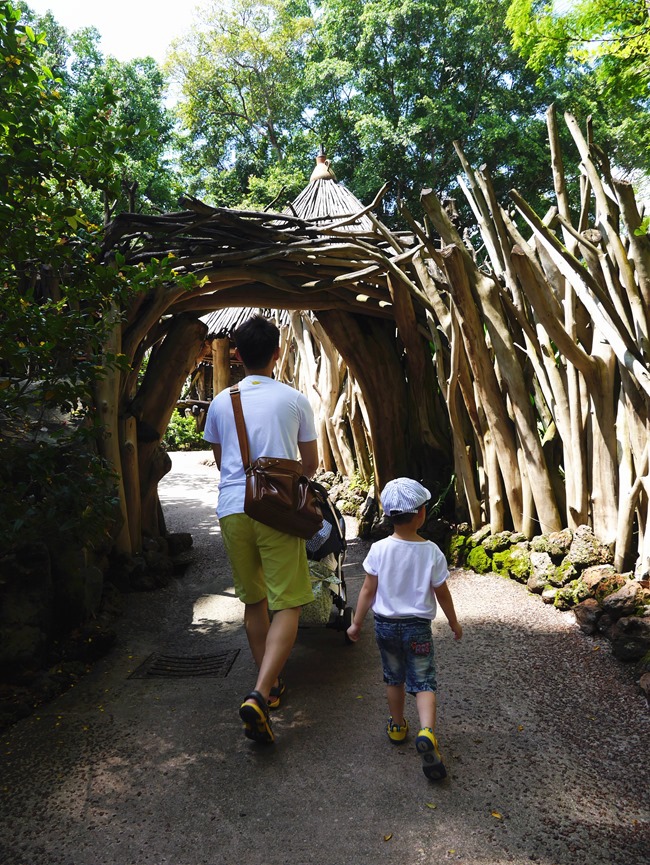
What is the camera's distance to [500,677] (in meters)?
2.95

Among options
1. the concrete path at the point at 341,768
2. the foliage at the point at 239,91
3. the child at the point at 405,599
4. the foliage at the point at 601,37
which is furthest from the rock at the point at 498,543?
the foliage at the point at 239,91

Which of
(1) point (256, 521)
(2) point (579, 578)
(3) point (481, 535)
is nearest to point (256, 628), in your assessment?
(1) point (256, 521)

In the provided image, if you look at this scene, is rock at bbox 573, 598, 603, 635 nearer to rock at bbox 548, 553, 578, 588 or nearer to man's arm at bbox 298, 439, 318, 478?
rock at bbox 548, 553, 578, 588

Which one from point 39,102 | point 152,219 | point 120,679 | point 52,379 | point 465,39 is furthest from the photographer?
point 465,39

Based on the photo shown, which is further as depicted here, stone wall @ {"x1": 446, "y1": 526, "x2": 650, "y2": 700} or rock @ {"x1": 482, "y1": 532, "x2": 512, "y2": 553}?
rock @ {"x1": 482, "y1": 532, "x2": 512, "y2": 553}

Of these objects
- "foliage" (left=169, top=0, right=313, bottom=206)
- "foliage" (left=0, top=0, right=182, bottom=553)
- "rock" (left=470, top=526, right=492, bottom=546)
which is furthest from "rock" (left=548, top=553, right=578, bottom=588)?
"foliage" (left=169, top=0, right=313, bottom=206)

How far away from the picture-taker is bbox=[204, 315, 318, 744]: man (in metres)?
2.48

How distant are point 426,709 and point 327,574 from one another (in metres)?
1.20

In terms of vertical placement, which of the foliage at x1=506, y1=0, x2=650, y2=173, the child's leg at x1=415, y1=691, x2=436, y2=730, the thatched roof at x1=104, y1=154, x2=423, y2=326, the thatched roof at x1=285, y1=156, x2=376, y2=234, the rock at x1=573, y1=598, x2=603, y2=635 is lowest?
the rock at x1=573, y1=598, x2=603, y2=635

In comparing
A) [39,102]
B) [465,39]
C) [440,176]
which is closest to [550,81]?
[465,39]

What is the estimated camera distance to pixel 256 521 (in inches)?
97.9

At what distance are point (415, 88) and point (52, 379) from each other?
16.3 meters

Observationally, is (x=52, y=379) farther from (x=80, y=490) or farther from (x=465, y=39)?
(x=465, y=39)

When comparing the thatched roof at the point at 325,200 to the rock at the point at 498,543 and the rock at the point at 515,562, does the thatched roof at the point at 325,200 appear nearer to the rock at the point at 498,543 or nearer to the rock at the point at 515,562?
the rock at the point at 498,543
